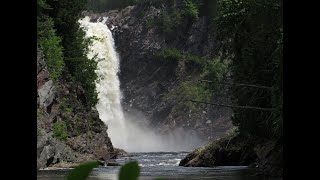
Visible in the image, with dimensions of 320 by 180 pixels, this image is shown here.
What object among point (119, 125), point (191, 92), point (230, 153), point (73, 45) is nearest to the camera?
point (230, 153)

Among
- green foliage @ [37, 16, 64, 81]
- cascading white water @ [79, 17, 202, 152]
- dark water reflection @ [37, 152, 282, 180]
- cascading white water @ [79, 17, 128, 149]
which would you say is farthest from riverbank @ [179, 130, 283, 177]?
cascading white water @ [79, 17, 202, 152]

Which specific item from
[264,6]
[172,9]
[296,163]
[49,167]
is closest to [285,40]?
[296,163]

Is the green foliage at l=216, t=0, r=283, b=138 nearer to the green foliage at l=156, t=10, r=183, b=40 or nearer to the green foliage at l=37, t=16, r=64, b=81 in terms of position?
the green foliage at l=37, t=16, r=64, b=81

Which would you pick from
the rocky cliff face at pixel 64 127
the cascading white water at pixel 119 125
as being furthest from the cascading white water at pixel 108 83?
the rocky cliff face at pixel 64 127

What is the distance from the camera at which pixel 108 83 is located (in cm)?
6319

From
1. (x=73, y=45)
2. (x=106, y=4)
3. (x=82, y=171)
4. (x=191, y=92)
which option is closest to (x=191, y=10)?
(x=191, y=92)

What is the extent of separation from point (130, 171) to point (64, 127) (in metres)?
35.3

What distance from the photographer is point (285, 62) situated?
1.55 metres

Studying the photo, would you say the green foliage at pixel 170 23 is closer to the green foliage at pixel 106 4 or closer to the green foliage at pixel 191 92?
the green foliage at pixel 191 92

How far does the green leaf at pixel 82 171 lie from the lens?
49.0 inches

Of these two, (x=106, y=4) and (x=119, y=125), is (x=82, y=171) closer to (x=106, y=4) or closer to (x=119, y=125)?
(x=119, y=125)

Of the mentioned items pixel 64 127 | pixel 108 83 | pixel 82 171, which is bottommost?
pixel 64 127

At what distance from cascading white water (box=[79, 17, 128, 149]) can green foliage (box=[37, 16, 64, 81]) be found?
1867 cm
